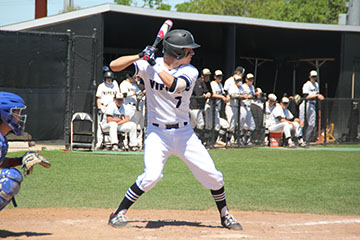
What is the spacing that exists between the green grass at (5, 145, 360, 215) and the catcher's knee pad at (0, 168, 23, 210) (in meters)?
2.15

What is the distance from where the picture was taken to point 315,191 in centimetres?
812

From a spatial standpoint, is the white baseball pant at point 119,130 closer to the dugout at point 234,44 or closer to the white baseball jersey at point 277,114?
the dugout at point 234,44

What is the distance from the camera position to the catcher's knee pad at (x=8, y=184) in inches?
178

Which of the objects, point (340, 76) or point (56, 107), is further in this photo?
point (340, 76)

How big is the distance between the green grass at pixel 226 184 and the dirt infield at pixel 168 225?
480 mm

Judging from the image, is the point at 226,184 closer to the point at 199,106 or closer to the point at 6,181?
the point at 6,181

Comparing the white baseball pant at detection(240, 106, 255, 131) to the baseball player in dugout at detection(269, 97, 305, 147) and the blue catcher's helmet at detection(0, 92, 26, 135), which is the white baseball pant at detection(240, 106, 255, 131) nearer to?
the baseball player in dugout at detection(269, 97, 305, 147)

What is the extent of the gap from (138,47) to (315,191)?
41.7 feet

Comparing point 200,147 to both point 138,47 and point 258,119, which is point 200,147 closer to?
point 258,119

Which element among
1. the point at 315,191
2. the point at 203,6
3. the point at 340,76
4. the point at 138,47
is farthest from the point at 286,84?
the point at 203,6

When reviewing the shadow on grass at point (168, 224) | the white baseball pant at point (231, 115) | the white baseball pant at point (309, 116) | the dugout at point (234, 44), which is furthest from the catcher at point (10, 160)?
the white baseball pant at point (309, 116)

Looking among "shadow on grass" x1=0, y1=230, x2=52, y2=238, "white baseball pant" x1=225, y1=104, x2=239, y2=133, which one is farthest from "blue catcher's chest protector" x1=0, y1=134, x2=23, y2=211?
"white baseball pant" x1=225, y1=104, x2=239, y2=133

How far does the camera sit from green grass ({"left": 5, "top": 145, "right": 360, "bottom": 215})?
7032mm

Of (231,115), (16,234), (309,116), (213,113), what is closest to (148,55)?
(16,234)
